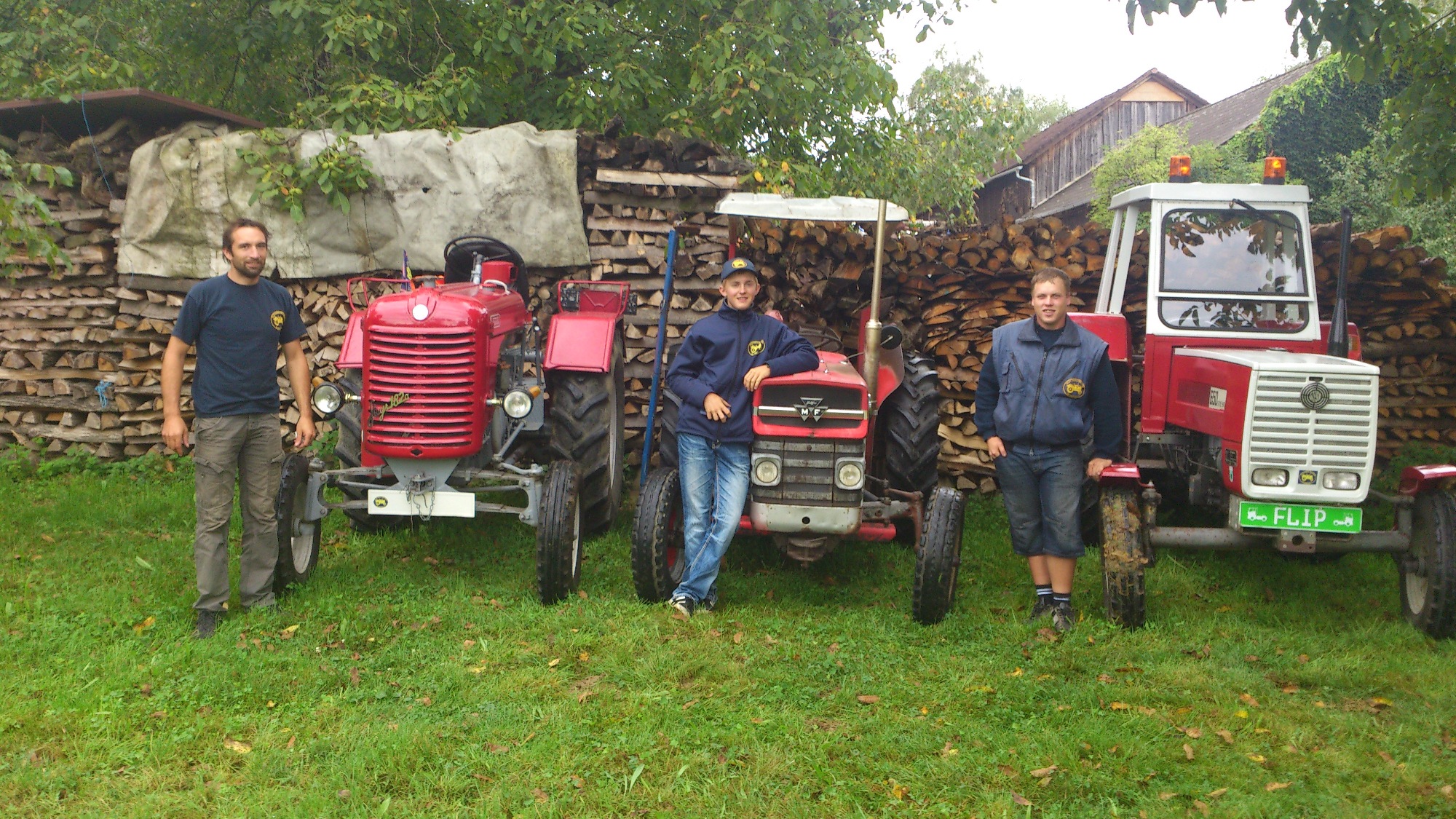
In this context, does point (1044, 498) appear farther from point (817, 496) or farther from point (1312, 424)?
point (1312, 424)

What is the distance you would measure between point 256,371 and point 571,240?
3.15 meters

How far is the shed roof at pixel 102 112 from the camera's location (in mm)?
7340

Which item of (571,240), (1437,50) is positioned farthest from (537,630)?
(1437,50)

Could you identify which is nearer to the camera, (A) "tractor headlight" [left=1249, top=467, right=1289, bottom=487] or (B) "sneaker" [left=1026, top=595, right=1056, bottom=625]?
(A) "tractor headlight" [left=1249, top=467, right=1289, bottom=487]

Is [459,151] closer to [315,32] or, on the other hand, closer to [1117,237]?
[315,32]

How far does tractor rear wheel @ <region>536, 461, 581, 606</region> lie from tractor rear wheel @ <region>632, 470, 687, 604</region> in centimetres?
31

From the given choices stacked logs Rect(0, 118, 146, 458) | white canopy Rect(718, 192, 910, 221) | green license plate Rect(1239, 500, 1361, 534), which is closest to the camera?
green license plate Rect(1239, 500, 1361, 534)

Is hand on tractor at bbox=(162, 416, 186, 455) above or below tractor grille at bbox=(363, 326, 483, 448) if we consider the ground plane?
below

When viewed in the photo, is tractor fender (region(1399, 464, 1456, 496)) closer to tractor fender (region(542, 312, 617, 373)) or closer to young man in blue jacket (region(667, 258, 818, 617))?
young man in blue jacket (region(667, 258, 818, 617))

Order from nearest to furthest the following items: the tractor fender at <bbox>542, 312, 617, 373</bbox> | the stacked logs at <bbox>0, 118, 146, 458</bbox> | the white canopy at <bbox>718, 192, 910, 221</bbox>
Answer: the white canopy at <bbox>718, 192, 910, 221</bbox>, the tractor fender at <bbox>542, 312, 617, 373</bbox>, the stacked logs at <bbox>0, 118, 146, 458</bbox>

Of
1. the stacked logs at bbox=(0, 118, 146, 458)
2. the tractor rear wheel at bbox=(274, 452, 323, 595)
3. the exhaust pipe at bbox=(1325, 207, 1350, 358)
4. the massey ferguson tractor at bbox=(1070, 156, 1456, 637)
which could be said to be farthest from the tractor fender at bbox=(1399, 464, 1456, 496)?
the stacked logs at bbox=(0, 118, 146, 458)

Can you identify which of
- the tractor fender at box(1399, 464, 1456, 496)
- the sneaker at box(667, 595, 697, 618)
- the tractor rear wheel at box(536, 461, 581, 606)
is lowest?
the sneaker at box(667, 595, 697, 618)

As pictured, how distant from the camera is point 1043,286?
4621 millimetres

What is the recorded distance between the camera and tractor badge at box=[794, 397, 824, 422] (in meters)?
4.72
